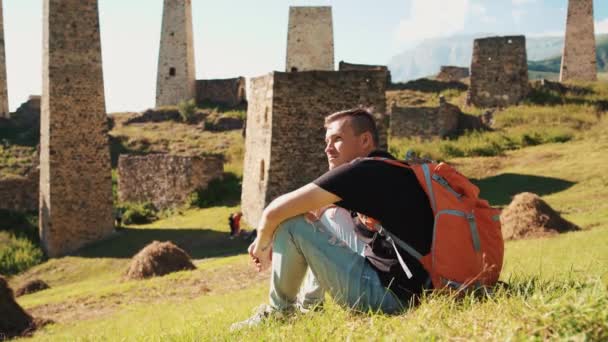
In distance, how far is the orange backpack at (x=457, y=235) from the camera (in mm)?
4031

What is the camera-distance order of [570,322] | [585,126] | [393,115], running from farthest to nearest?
[393,115]
[585,126]
[570,322]

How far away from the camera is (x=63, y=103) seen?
75.9 feet

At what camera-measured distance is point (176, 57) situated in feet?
148

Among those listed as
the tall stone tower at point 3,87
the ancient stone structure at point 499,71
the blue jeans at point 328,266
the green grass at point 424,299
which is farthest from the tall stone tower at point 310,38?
the blue jeans at point 328,266

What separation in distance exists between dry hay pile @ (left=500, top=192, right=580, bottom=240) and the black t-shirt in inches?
306

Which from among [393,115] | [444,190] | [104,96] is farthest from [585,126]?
[444,190]

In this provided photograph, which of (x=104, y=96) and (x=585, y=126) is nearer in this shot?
(x=104, y=96)

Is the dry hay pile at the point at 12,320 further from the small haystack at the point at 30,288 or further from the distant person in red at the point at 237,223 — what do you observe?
the distant person in red at the point at 237,223

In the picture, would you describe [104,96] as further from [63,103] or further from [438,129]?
[438,129]

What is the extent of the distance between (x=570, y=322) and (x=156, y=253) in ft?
43.3

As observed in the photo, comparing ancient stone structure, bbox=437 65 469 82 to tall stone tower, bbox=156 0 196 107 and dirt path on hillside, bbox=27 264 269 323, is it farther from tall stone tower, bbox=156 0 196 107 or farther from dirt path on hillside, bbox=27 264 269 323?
dirt path on hillside, bbox=27 264 269 323

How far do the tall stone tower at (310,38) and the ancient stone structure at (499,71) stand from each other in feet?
37.2

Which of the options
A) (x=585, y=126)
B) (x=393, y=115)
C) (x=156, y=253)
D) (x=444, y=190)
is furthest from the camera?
(x=393, y=115)

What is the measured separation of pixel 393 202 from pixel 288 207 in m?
0.63
